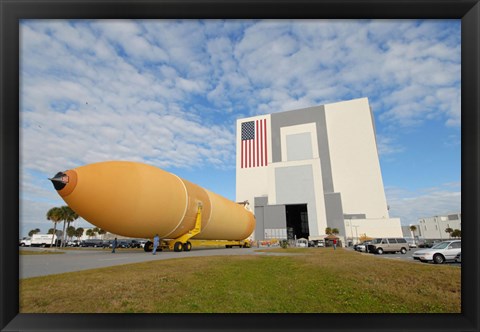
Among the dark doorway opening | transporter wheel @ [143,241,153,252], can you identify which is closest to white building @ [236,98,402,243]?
the dark doorway opening

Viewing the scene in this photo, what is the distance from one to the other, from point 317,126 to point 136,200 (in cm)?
5647

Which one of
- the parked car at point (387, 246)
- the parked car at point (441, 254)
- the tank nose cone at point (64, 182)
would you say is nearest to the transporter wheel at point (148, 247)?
the tank nose cone at point (64, 182)

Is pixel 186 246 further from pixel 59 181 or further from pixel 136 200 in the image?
pixel 59 181

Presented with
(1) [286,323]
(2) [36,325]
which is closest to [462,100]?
(1) [286,323]

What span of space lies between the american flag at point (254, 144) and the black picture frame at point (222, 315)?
6263cm

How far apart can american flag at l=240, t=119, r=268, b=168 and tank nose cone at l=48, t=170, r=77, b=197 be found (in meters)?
56.8

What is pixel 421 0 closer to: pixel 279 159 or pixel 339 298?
pixel 339 298

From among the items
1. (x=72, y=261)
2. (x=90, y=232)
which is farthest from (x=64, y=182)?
(x=90, y=232)

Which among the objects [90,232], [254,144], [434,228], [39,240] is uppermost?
[254,144]

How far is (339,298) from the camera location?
521 centimetres

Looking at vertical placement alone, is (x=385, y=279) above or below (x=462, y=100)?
below

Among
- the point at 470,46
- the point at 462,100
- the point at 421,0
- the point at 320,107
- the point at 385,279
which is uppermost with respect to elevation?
the point at 320,107

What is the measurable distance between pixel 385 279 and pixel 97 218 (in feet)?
35.8

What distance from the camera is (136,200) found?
11727 mm
